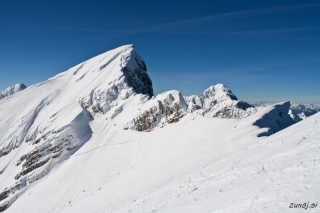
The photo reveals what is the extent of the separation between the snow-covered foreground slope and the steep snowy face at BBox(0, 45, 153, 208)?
560 centimetres

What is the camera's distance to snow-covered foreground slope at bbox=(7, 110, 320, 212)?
7.91 metres

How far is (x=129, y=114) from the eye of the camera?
41250 millimetres

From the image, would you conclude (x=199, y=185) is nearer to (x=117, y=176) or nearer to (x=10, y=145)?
(x=117, y=176)

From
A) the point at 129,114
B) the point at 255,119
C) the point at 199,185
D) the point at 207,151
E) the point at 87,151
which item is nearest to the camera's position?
the point at 199,185

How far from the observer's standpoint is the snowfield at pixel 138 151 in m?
9.28

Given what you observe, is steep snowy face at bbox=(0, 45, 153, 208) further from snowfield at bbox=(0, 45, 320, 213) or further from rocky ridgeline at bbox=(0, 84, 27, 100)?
rocky ridgeline at bbox=(0, 84, 27, 100)

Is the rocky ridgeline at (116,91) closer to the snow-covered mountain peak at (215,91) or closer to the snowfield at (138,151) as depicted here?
the snowfield at (138,151)

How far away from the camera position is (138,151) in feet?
103

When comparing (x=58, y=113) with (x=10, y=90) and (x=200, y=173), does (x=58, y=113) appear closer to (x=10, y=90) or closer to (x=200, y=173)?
(x=200, y=173)

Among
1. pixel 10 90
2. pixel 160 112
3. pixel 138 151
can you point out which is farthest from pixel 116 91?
pixel 10 90

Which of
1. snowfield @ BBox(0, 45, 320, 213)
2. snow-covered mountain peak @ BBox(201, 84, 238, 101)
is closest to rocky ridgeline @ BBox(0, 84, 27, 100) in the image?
snowfield @ BBox(0, 45, 320, 213)

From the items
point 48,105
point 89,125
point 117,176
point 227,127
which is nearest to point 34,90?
point 48,105

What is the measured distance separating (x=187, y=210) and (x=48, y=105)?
5749 cm

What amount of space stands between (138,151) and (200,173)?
18866 mm
